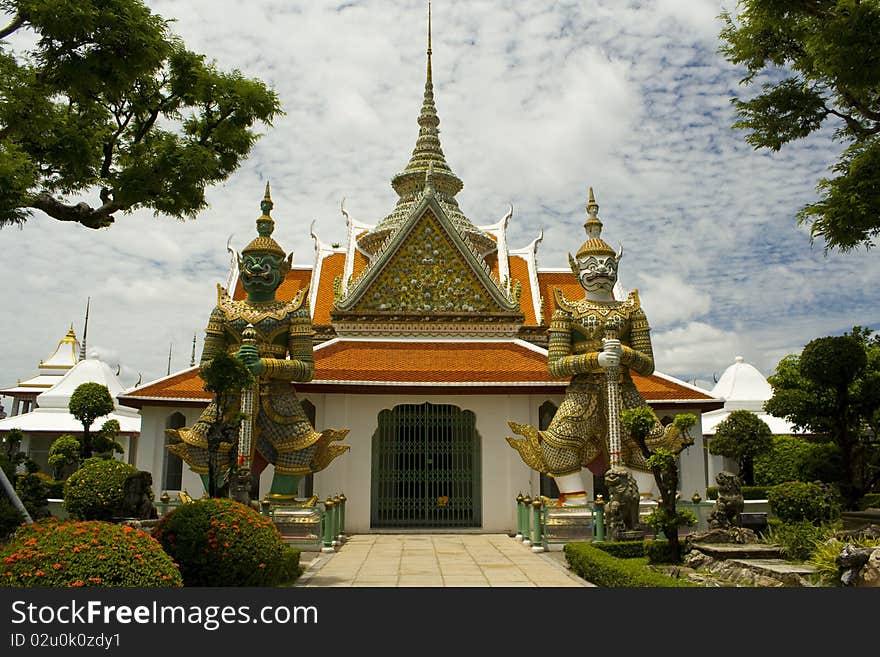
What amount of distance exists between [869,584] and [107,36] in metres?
8.72

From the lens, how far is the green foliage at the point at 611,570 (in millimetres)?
6531

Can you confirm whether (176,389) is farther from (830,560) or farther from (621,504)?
(830,560)

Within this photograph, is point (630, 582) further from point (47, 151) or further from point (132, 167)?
point (47, 151)

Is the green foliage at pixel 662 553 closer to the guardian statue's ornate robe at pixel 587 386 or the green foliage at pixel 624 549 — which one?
the green foliage at pixel 624 549

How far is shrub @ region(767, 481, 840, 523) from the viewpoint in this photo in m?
9.10

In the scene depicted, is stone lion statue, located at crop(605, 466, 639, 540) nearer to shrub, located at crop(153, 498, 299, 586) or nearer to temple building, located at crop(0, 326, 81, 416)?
shrub, located at crop(153, 498, 299, 586)

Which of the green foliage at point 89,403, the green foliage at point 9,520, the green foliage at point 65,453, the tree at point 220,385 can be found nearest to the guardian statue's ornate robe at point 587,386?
the tree at point 220,385

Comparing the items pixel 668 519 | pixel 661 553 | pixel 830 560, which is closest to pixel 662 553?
pixel 661 553

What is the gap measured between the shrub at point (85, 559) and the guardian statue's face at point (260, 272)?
24.6 feet

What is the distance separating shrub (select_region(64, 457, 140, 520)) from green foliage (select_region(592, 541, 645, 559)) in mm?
6965

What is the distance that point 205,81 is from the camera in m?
8.62

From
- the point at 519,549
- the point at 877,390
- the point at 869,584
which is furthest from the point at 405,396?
the point at 869,584

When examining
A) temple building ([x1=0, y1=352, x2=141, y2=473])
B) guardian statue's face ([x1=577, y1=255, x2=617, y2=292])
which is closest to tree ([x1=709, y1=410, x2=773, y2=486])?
guardian statue's face ([x1=577, y1=255, x2=617, y2=292])

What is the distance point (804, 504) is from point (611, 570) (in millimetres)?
3534
